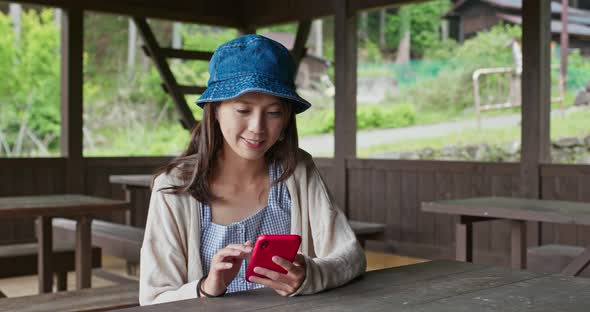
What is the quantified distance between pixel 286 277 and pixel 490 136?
204 inches

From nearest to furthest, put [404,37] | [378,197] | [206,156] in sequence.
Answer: [206,156] < [378,197] < [404,37]

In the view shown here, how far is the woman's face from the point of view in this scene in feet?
5.17

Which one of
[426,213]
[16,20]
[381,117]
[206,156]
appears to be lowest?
[426,213]

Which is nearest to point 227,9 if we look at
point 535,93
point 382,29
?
point 382,29

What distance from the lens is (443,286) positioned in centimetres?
156

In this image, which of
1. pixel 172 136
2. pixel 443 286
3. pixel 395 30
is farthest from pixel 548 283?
pixel 172 136

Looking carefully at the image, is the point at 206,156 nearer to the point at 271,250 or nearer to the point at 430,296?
the point at 271,250

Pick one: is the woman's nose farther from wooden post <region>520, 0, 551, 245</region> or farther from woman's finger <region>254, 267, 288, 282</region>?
wooden post <region>520, 0, 551, 245</region>

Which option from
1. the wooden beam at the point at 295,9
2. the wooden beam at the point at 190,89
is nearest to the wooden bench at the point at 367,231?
the wooden beam at the point at 295,9

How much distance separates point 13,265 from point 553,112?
3.85 metres

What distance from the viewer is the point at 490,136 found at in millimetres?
6316

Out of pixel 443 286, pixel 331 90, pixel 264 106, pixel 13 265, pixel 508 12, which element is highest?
pixel 508 12

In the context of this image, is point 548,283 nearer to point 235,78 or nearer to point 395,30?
point 235,78

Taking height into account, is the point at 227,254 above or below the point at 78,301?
above
